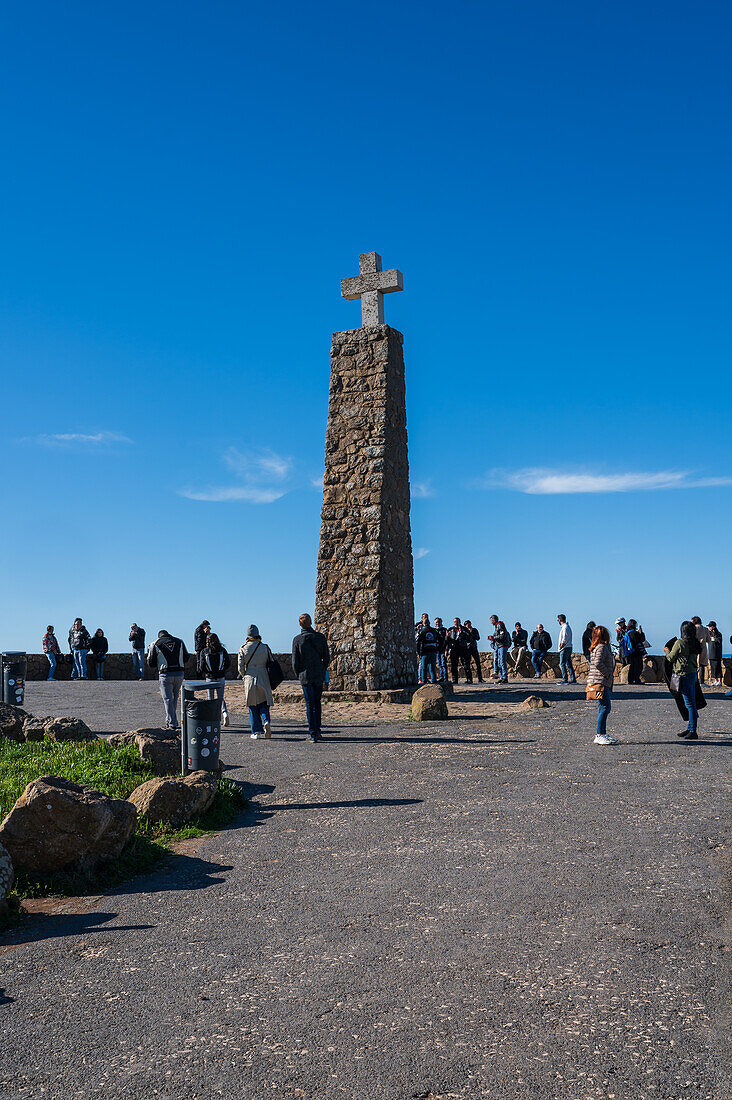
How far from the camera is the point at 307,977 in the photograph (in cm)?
461

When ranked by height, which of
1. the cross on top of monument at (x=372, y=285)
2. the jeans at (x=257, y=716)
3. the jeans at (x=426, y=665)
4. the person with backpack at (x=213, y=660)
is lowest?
the jeans at (x=257, y=716)

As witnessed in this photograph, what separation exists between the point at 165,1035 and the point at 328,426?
16.3 m

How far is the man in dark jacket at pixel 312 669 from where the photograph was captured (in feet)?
42.8

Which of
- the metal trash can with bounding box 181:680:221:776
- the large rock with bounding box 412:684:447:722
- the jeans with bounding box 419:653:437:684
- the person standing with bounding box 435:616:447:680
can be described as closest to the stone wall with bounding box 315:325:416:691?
the jeans with bounding box 419:653:437:684

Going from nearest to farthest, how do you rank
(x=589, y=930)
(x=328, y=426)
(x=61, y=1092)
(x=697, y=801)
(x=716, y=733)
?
(x=61, y=1092)
(x=589, y=930)
(x=697, y=801)
(x=716, y=733)
(x=328, y=426)

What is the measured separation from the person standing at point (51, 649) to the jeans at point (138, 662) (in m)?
2.65

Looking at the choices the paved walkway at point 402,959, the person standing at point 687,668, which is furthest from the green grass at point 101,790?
the person standing at point 687,668

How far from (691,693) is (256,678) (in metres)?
6.67

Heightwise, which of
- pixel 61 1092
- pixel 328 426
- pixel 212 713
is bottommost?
pixel 61 1092

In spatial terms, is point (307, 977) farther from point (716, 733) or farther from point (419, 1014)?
point (716, 733)

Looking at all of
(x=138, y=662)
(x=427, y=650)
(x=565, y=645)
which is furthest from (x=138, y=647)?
(x=565, y=645)

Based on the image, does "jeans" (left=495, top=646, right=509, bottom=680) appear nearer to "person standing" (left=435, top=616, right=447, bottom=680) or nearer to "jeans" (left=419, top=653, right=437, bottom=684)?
"person standing" (left=435, top=616, right=447, bottom=680)

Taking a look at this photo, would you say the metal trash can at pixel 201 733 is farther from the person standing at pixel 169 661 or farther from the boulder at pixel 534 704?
the boulder at pixel 534 704

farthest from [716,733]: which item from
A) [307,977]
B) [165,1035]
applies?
[165,1035]
